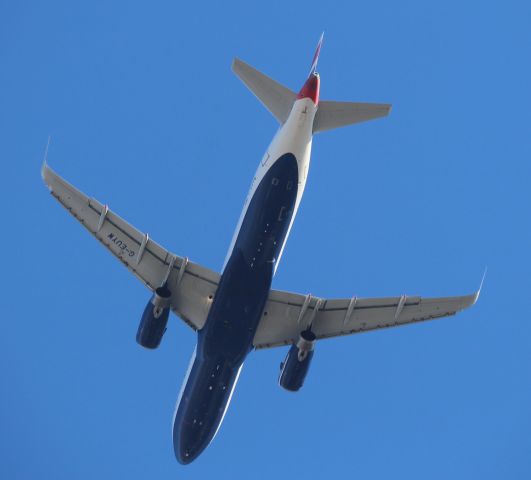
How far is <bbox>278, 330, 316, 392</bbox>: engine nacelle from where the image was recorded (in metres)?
46.8

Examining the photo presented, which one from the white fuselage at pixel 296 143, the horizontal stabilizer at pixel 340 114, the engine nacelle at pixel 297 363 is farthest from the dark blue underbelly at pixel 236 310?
the horizontal stabilizer at pixel 340 114

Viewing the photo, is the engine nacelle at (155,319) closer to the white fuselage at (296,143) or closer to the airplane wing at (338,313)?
the airplane wing at (338,313)

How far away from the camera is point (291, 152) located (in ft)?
140

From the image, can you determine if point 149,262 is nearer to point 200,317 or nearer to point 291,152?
point 200,317

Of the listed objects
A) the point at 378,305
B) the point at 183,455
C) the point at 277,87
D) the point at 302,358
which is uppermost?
the point at 277,87

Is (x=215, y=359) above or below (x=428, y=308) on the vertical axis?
below

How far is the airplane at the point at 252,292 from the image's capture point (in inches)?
1697

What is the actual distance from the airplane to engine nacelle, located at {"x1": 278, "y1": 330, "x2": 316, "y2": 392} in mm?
44

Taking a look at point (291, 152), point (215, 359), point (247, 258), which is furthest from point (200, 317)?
point (291, 152)

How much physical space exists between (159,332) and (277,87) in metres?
11.7

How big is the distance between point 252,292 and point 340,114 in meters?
8.32

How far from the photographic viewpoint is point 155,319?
46250mm

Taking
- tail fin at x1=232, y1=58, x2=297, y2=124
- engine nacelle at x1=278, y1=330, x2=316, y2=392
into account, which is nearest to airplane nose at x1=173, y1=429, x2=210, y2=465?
engine nacelle at x1=278, y1=330, x2=316, y2=392

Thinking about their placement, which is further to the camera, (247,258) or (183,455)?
(183,455)
